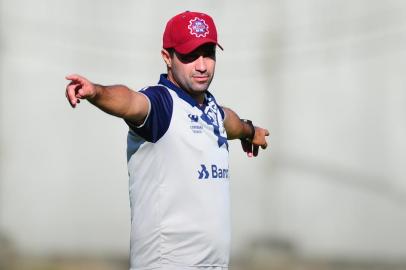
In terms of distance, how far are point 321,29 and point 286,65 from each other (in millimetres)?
576

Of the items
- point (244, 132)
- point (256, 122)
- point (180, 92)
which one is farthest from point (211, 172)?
point (256, 122)

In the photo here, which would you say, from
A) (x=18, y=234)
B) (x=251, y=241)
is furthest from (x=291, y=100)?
(x=18, y=234)

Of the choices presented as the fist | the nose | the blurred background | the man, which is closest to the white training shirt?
the man

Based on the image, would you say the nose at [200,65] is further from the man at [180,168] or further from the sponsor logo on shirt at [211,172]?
the sponsor logo on shirt at [211,172]

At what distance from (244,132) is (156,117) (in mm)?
1318

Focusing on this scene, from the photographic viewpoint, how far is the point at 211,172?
4.27 metres

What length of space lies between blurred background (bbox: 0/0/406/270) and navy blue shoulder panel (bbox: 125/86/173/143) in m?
6.13

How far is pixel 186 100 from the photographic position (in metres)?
4.31

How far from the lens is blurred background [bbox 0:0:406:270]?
408 inches

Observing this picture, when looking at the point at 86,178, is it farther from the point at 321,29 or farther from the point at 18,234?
the point at 321,29

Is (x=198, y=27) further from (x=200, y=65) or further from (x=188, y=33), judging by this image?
(x=200, y=65)

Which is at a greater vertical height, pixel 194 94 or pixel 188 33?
Result: pixel 188 33

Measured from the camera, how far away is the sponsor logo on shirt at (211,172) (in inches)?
166

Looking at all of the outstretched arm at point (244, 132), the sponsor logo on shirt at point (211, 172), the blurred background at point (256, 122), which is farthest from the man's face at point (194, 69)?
the blurred background at point (256, 122)
